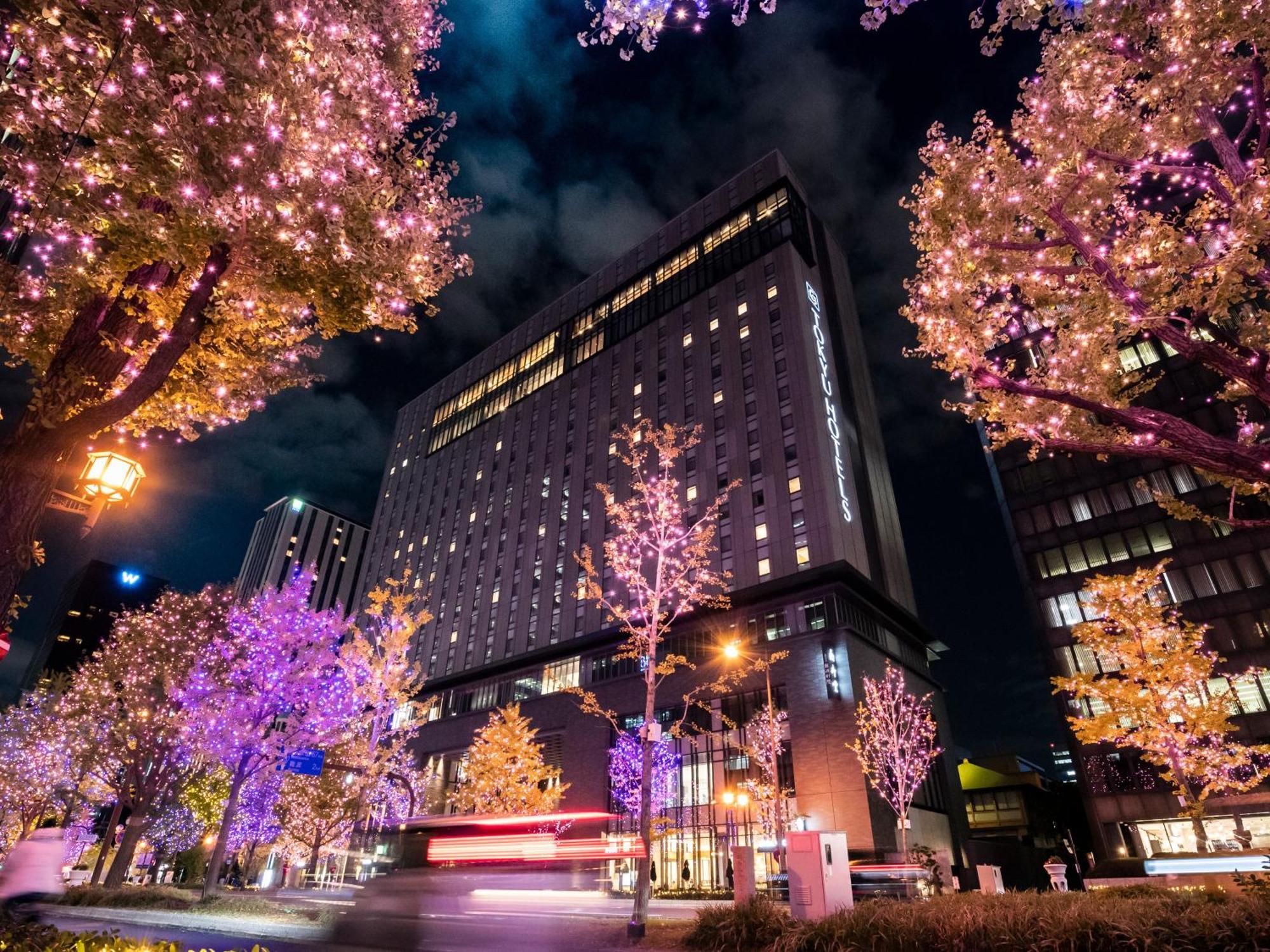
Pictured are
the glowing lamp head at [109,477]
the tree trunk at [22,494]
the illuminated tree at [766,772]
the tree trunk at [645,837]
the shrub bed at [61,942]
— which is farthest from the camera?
the illuminated tree at [766,772]

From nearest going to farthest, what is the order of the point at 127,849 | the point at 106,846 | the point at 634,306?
the point at 127,849, the point at 106,846, the point at 634,306

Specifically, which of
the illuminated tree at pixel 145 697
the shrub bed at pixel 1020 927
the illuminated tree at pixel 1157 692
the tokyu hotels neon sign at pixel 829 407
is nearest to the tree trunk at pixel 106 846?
the illuminated tree at pixel 145 697

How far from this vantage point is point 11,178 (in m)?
6.89

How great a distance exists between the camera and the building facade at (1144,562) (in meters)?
36.9

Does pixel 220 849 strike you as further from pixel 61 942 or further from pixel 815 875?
pixel 815 875

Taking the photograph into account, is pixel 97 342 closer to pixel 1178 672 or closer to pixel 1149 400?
pixel 1178 672

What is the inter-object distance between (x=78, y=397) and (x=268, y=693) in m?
20.7

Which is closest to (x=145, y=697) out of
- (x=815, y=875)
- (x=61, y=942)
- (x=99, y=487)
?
(x=61, y=942)

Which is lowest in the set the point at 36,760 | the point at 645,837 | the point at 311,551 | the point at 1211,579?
the point at 645,837

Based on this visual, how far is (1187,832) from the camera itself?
36.7 meters

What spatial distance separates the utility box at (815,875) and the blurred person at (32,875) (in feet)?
35.9

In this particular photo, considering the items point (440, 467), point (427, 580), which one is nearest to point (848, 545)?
point (427, 580)

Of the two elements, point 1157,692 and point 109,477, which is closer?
point 109,477

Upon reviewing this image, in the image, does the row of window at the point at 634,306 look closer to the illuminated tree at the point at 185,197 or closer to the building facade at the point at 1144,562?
the building facade at the point at 1144,562
